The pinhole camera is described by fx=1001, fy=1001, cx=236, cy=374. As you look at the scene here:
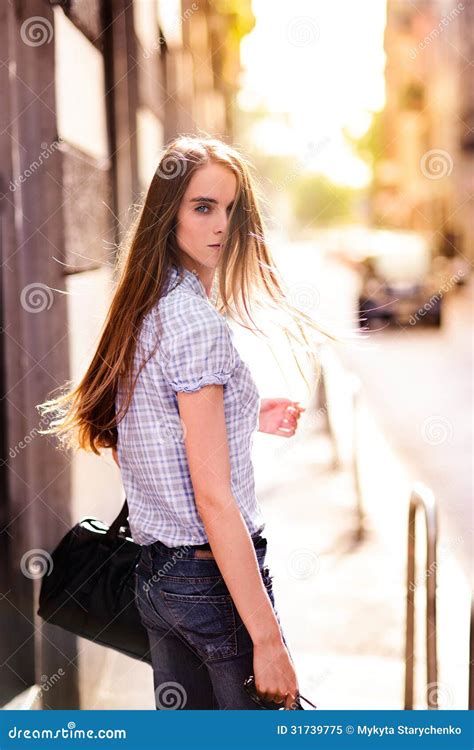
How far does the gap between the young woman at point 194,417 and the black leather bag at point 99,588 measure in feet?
0.35

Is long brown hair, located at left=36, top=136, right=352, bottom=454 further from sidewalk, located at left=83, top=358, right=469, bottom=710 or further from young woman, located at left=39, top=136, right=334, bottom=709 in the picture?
sidewalk, located at left=83, top=358, right=469, bottom=710

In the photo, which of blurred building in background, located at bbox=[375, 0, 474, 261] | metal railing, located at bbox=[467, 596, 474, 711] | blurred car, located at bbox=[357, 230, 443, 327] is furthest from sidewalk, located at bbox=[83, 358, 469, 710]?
blurred building in background, located at bbox=[375, 0, 474, 261]

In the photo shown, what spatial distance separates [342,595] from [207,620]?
9.81ft

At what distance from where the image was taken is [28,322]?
2840 mm

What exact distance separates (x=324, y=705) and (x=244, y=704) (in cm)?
172

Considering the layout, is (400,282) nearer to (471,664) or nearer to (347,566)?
(347,566)

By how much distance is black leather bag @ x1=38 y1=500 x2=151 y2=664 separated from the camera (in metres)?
2.21

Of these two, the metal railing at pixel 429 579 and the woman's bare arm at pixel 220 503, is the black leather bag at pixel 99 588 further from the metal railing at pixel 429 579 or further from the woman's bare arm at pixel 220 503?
the metal railing at pixel 429 579

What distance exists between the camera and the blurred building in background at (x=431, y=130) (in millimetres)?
38625

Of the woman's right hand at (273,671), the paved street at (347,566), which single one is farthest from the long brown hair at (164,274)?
the woman's right hand at (273,671)

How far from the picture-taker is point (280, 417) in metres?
2.52

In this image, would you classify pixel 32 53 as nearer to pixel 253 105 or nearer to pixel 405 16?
pixel 253 105
